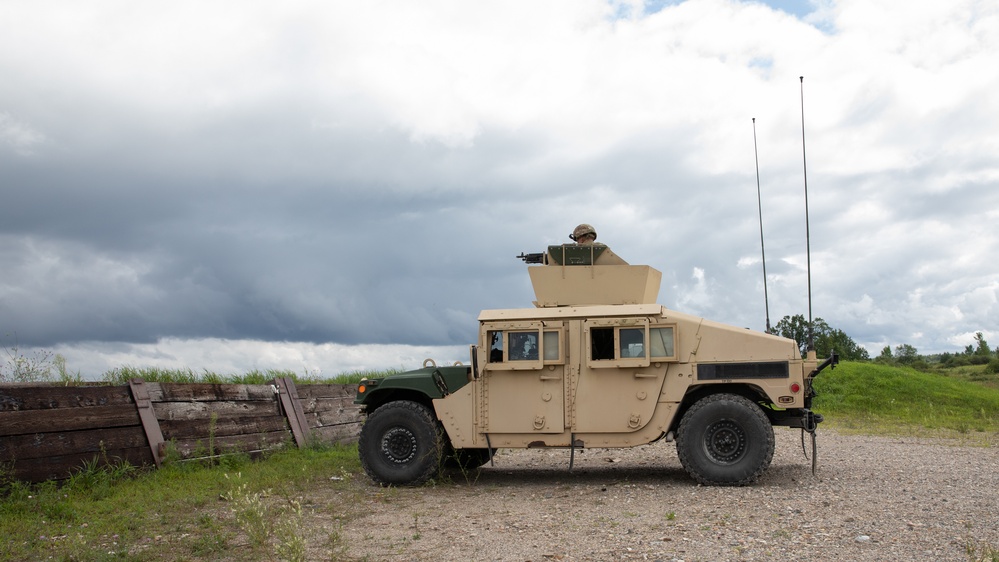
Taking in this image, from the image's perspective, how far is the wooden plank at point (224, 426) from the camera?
37.0 feet

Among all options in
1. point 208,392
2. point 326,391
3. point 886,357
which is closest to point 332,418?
point 326,391

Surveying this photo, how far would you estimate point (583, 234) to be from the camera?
12.0 meters

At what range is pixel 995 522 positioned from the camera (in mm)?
7441

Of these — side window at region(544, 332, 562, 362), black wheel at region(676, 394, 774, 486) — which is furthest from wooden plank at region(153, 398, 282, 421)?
black wheel at region(676, 394, 774, 486)

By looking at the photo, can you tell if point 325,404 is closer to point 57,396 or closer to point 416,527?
point 57,396

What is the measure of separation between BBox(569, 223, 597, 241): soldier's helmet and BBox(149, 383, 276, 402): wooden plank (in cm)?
555

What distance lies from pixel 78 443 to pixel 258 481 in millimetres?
2084

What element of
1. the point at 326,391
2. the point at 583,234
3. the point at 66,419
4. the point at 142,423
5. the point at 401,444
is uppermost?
the point at 583,234

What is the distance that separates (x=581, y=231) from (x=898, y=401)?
45.9ft

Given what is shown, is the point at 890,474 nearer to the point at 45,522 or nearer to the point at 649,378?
the point at 649,378

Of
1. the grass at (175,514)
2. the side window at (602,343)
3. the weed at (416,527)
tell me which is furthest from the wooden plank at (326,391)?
the weed at (416,527)

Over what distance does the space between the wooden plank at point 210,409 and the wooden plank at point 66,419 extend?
597 mm

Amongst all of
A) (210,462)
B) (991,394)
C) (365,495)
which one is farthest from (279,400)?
(991,394)

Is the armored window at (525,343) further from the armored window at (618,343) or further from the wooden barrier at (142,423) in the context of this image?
the wooden barrier at (142,423)
